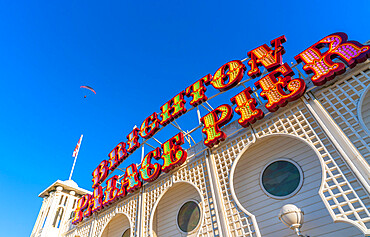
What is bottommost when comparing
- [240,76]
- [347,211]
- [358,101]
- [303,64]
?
[347,211]

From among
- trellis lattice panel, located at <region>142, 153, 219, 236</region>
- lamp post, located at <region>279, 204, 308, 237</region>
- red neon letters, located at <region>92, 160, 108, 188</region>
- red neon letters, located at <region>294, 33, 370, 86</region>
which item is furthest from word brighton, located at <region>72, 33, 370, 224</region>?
lamp post, located at <region>279, 204, 308, 237</region>

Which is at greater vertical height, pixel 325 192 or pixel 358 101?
pixel 358 101

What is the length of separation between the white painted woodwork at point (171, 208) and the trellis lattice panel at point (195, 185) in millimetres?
563

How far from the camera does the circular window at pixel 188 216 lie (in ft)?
34.1

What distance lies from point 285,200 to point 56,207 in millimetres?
22576

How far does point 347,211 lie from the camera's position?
592cm

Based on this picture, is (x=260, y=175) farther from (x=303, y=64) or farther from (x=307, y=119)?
(x=303, y=64)

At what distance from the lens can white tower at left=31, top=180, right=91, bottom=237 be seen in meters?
21.0

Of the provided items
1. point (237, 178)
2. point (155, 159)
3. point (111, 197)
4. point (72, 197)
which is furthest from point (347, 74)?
point (72, 197)

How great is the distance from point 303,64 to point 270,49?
8.17 ft

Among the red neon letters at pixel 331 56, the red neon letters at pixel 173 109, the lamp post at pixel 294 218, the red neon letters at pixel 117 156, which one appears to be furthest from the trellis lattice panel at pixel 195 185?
the red neon letters at pixel 331 56

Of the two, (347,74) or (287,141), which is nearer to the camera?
(347,74)

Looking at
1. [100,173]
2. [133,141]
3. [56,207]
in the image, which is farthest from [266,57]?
[56,207]

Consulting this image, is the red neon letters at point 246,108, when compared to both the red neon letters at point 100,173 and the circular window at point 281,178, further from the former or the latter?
the red neon letters at point 100,173
